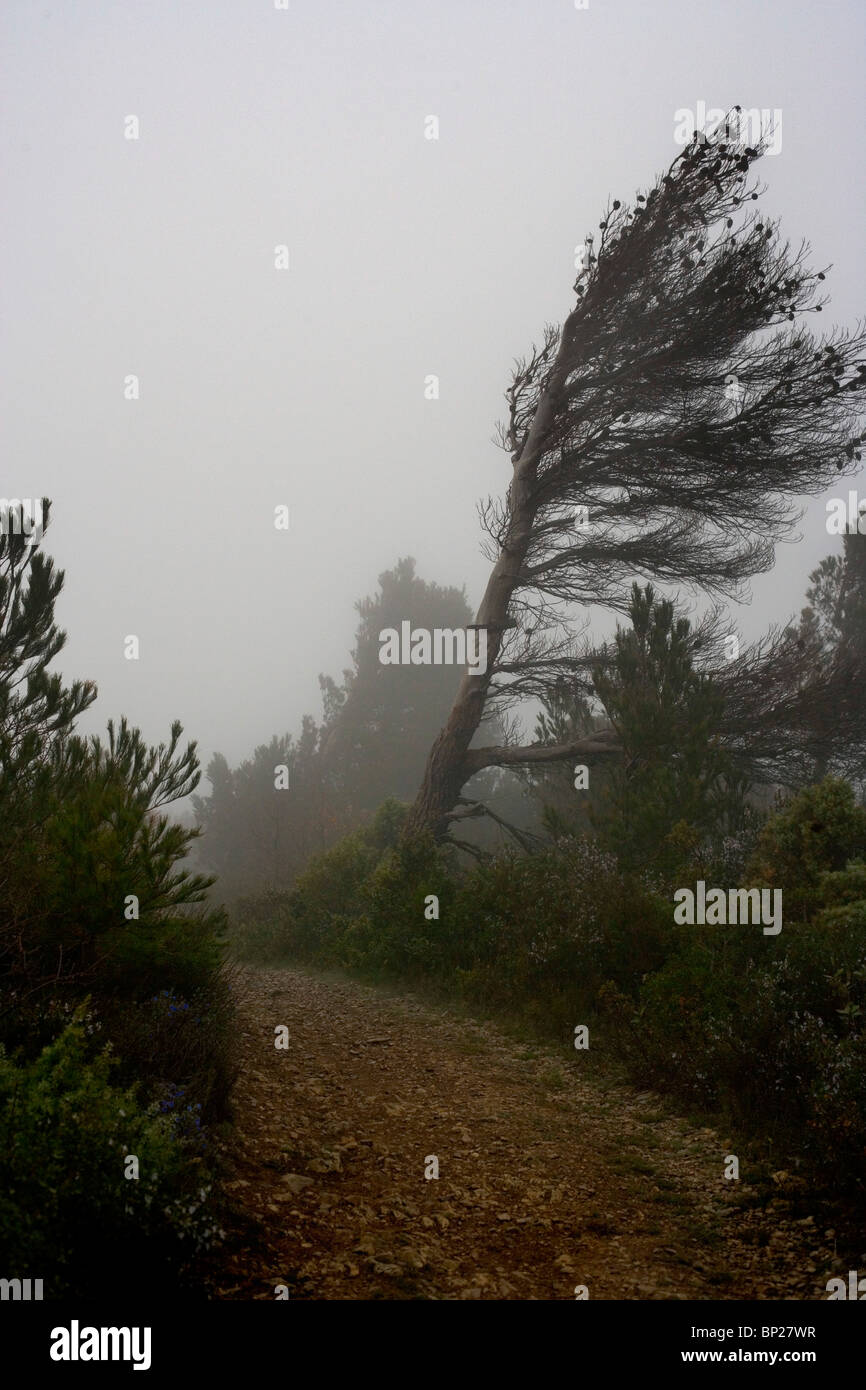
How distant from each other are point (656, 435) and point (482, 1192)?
502 inches

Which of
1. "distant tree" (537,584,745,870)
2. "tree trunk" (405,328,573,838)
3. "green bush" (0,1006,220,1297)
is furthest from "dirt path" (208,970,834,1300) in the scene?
"tree trunk" (405,328,573,838)

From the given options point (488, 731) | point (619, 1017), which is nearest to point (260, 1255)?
point (619, 1017)

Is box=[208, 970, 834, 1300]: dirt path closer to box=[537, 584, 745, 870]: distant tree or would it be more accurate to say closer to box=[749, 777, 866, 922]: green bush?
box=[749, 777, 866, 922]: green bush

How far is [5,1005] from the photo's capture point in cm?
463

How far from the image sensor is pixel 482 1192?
4.82 meters

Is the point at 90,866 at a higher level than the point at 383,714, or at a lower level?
lower

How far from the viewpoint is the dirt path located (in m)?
3.81

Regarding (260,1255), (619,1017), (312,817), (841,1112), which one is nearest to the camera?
(260,1255)

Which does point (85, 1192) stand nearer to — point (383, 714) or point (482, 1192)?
point (482, 1192)

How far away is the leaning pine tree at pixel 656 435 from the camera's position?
1344 centimetres

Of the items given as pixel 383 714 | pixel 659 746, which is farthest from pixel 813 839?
pixel 383 714

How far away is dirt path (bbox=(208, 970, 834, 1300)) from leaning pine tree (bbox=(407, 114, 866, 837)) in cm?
821

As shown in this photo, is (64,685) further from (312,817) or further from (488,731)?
(488,731)
